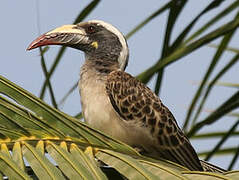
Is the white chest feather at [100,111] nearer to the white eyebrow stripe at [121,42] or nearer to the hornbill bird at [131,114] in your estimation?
the hornbill bird at [131,114]

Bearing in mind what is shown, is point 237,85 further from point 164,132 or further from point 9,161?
point 9,161

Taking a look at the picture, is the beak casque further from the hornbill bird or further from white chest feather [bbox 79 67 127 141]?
→ white chest feather [bbox 79 67 127 141]

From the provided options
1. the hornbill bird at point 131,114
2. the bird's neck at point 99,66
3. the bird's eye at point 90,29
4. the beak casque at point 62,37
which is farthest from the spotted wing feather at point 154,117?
the bird's eye at point 90,29

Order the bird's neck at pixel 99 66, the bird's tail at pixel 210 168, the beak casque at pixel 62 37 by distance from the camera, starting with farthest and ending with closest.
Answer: the bird's neck at pixel 99 66 < the beak casque at pixel 62 37 < the bird's tail at pixel 210 168

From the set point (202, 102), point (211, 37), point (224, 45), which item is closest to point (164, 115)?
point (202, 102)

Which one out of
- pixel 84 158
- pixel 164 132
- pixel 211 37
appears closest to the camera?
pixel 84 158

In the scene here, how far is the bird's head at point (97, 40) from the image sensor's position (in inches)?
170

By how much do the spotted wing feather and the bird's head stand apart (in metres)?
0.54

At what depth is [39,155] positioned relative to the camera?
1.72m

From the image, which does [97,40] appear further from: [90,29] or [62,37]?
[62,37]

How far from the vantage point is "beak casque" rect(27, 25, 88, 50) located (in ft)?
13.3

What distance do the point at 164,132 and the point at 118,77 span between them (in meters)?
0.49

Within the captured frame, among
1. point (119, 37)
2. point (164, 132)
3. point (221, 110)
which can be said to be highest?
point (119, 37)

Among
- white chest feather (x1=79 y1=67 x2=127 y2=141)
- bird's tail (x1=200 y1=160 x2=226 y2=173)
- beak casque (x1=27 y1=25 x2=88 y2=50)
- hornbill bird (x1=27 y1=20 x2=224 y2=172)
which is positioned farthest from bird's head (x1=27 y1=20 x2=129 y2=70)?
bird's tail (x1=200 y1=160 x2=226 y2=173)
